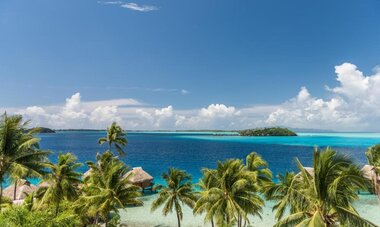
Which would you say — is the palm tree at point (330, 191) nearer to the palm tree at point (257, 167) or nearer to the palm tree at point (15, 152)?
the palm tree at point (257, 167)

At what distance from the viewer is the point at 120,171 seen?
21.0m

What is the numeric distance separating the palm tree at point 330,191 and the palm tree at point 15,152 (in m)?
16.3

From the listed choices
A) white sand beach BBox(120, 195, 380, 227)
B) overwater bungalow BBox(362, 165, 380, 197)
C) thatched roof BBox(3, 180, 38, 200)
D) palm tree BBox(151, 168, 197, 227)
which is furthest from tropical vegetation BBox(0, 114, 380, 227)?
thatched roof BBox(3, 180, 38, 200)

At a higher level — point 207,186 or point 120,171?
point 120,171

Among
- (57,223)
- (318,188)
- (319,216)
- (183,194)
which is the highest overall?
(318,188)

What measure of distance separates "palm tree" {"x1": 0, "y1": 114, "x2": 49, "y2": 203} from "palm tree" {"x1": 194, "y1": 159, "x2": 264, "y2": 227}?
12.5 metres

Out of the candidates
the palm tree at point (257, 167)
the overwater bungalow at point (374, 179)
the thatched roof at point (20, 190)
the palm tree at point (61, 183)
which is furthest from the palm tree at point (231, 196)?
the thatched roof at point (20, 190)

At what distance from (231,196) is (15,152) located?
50.6 feet

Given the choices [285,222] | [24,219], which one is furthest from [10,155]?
[285,222]

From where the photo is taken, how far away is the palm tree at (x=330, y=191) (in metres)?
11.0

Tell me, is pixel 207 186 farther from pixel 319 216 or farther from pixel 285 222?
pixel 319 216

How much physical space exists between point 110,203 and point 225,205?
8.54 m

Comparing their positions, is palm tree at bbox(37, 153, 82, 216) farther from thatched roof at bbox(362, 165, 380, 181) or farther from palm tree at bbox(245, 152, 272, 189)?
thatched roof at bbox(362, 165, 380, 181)

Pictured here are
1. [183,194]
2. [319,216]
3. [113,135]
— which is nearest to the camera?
[319,216]
